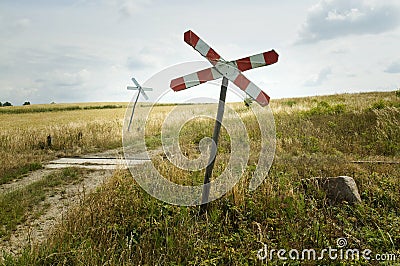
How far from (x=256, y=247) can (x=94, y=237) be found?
88.0 inches

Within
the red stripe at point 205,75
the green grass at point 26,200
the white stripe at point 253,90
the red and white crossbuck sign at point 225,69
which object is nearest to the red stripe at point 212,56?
the red and white crossbuck sign at point 225,69

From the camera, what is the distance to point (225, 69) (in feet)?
14.3

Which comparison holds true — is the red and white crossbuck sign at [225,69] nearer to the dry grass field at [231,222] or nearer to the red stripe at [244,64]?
the red stripe at [244,64]

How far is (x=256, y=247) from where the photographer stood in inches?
169

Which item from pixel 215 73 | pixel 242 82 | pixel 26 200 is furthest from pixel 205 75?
pixel 26 200

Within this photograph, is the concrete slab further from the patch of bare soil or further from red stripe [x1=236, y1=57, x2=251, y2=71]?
red stripe [x1=236, y1=57, x2=251, y2=71]

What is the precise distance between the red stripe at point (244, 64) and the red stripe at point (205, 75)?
1.41 ft

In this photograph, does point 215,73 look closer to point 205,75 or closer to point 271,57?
point 205,75

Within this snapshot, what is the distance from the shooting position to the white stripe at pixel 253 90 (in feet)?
13.7

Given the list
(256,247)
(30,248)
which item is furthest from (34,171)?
(256,247)

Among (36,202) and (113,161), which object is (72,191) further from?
(113,161)

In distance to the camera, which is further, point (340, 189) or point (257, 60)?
point (340, 189)

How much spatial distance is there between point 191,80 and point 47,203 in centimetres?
430

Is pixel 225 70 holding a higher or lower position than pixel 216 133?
higher
